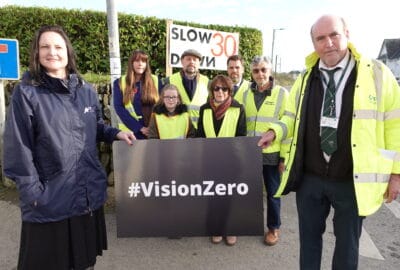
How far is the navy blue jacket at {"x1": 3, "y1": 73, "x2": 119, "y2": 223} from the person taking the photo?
6.55 feet

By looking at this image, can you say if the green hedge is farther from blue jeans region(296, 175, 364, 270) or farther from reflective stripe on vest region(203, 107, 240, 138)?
blue jeans region(296, 175, 364, 270)

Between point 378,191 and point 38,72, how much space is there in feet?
7.65

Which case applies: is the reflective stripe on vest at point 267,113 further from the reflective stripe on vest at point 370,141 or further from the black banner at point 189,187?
the reflective stripe on vest at point 370,141

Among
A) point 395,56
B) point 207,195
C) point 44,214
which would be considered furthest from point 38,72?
point 395,56

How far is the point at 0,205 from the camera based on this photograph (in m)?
4.62

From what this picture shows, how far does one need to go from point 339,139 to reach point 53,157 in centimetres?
191

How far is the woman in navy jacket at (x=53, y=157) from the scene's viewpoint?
200cm

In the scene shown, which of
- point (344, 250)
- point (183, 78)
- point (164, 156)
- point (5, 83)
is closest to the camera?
point (344, 250)

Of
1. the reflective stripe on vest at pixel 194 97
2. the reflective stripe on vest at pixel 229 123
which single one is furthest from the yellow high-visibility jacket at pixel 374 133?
the reflective stripe on vest at pixel 194 97

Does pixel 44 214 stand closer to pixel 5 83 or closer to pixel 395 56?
pixel 5 83

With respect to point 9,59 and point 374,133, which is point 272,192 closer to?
point 374,133

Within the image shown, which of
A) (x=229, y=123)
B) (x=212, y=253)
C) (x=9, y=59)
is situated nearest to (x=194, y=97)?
(x=229, y=123)

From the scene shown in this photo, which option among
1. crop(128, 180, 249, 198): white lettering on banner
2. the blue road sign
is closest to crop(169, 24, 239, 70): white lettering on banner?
the blue road sign

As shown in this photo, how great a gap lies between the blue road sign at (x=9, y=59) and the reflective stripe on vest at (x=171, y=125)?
8.89 feet
